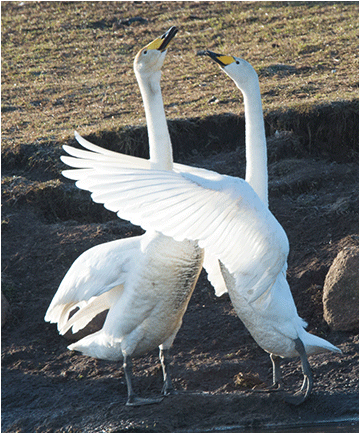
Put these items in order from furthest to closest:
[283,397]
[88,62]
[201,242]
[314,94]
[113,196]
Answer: [88,62] < [314,94] < [283,397] < [201,242] < [113,196]

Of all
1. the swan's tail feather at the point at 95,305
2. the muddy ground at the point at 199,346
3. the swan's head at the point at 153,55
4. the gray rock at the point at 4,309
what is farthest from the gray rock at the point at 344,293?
the gray rock at the point at 4,309

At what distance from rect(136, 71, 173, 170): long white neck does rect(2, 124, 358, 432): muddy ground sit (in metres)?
1.96

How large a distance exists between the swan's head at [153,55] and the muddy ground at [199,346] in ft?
8.54

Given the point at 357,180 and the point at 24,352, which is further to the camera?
the point at 357,180

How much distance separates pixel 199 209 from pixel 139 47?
10.2 m

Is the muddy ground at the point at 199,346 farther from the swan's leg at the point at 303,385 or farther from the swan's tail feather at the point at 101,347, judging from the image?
A: the swan's tail feather at the point at 101,347

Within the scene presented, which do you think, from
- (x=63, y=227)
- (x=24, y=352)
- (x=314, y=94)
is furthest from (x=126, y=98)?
(x=24, y=352)

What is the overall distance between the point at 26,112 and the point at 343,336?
7.40 meters

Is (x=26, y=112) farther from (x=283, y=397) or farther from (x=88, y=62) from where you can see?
(x=283, y=397)

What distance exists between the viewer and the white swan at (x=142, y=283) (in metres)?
4.72

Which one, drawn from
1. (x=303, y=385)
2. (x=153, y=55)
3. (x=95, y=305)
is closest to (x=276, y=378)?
(x=303, y=385)

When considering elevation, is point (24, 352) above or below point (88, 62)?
below

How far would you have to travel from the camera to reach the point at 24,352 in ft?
20.2

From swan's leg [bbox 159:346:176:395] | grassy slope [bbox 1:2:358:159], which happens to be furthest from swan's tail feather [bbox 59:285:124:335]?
grassy slope [bbox 1:2:358:159]
